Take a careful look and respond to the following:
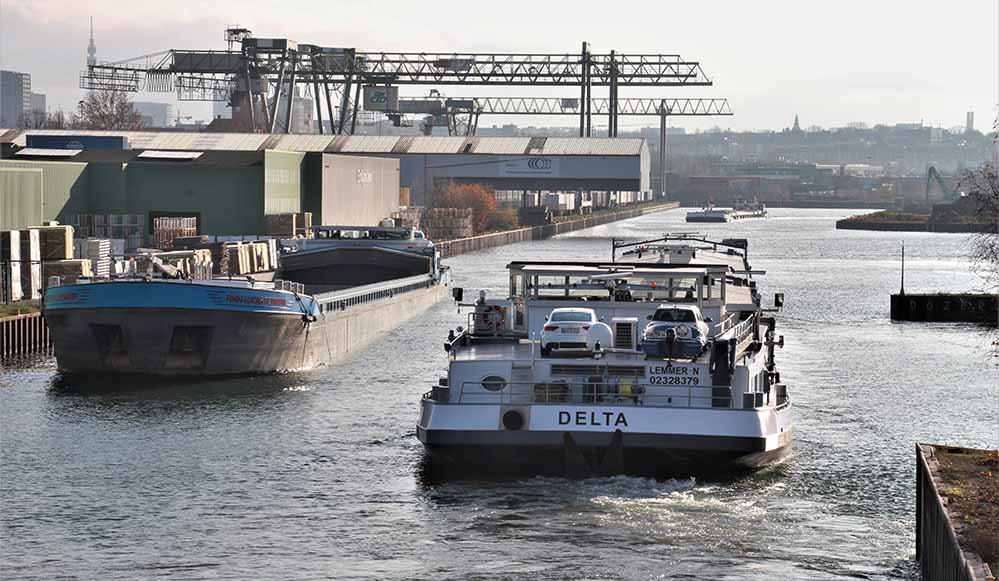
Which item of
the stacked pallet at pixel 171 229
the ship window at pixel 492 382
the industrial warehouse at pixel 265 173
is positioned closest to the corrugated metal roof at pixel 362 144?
the industrial warehouse at pixel 265 173

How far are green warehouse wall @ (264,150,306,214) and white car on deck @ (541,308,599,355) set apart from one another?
177 ft

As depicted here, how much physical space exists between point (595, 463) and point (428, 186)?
111 m

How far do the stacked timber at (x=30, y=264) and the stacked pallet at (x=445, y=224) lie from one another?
70769 millimetres

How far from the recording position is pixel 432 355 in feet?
175

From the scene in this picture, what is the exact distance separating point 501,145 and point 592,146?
8773mm

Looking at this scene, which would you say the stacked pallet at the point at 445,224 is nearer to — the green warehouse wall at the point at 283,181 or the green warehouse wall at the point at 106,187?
the green warehouse wall at the point at 283,181

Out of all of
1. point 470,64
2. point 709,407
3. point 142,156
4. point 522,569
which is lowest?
point 522,569

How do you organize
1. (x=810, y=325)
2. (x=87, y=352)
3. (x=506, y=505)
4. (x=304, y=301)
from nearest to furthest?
(x=506, y=505) → (x=87, y=352) → (x=304, y=301) → (x=810, y=325)

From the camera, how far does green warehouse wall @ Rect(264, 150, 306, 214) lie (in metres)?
84.1

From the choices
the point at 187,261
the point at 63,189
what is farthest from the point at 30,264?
the point at 63,189

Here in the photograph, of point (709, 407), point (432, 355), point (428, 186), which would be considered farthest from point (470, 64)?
point (709, 407)

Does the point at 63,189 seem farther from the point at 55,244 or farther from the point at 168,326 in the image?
the point at 168,326

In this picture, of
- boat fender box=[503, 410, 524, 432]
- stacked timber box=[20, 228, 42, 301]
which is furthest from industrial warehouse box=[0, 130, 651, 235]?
boat fender box=[503, 410, 524, 432]

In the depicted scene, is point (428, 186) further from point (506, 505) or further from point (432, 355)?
point (506, 505)
